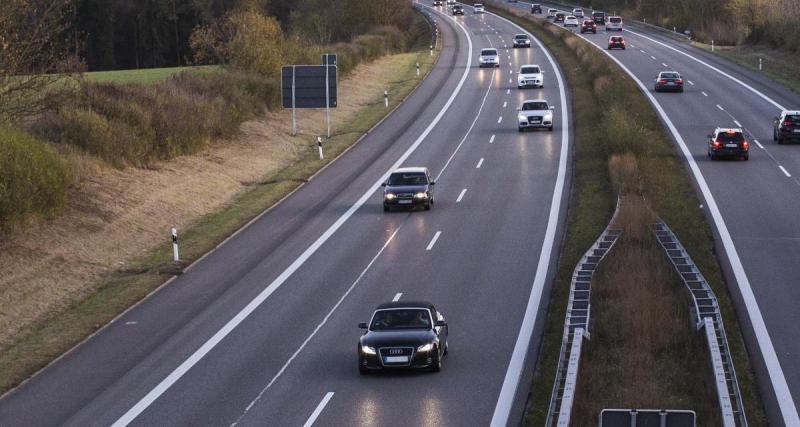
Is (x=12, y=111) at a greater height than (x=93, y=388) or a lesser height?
greater

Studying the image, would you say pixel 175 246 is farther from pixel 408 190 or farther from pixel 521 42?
pixel 521 42

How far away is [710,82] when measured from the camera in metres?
76.3

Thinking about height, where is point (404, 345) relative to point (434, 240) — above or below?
above

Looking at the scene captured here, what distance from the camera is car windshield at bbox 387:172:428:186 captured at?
3950cm

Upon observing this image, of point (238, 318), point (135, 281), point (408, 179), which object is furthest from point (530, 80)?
point (238, 318)

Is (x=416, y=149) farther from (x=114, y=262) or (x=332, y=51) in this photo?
(x=332, y=51)

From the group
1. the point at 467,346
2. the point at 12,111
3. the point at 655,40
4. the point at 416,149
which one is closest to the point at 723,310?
the point at 467,346

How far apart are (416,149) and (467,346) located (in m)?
30.1

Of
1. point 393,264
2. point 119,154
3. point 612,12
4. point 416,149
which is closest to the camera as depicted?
point 393,264

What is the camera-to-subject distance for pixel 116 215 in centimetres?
3669

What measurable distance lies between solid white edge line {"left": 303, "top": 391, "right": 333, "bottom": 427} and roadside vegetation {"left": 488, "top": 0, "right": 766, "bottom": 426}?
3382 mm

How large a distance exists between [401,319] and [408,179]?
17596 mm

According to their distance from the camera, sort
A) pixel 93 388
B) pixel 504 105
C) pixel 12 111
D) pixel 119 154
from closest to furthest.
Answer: pixel 93 388 → pixel 12 111 → pixel 119 154 → pixel 504 105

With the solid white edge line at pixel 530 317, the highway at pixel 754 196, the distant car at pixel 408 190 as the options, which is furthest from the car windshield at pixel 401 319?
the distant car at pixel 408 190
